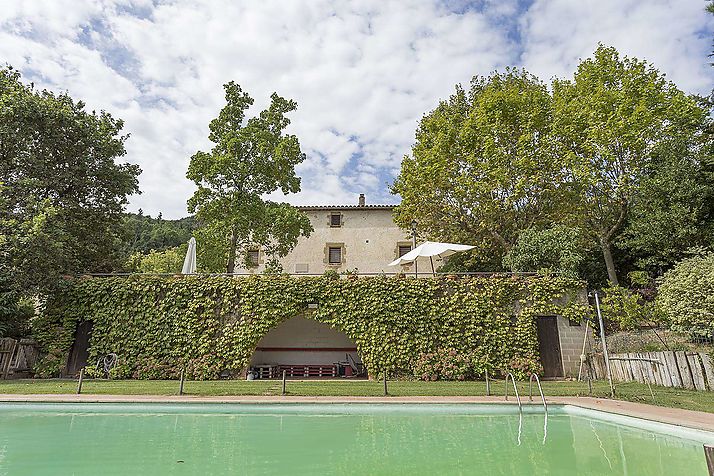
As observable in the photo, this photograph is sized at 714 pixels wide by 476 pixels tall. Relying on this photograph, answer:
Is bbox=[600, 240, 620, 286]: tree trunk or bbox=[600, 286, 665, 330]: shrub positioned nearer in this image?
bbox=[600, 286, 665, 330]: shrub

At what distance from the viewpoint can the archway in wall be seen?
18562 mm

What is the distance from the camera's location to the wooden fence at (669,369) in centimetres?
1062

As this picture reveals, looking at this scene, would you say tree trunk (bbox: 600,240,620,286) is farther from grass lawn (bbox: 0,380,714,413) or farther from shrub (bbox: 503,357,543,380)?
grass lawn (bbox: 0,380,714,413)

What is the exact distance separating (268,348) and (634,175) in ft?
56.9

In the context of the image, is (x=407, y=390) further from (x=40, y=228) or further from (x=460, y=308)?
(x=40, y=228)

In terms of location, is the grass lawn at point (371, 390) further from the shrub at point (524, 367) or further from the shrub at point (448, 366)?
the shrub at point (524, 367)

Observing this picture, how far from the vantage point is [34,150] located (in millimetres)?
17188

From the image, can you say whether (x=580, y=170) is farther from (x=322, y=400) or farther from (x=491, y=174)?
(x=322, y=400)

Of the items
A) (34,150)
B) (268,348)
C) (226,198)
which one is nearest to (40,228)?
(34,150)

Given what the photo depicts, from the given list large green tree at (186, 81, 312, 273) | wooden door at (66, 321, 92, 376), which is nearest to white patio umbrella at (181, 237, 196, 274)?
large green tree at (186, 81, 312, 273)

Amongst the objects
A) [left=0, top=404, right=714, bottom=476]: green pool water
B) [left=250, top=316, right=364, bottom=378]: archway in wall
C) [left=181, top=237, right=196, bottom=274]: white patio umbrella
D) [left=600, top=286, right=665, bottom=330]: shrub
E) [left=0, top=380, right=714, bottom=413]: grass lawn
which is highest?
[left=181, top=237, right=196, bottom=274]: white patio umbrella

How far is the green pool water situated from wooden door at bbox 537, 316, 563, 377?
6.83m

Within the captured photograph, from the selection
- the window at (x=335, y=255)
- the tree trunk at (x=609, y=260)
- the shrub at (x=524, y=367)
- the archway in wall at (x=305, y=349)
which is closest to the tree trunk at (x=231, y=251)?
the archway in wall at (x=305, y=349)

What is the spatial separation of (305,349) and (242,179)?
25.8 feet
